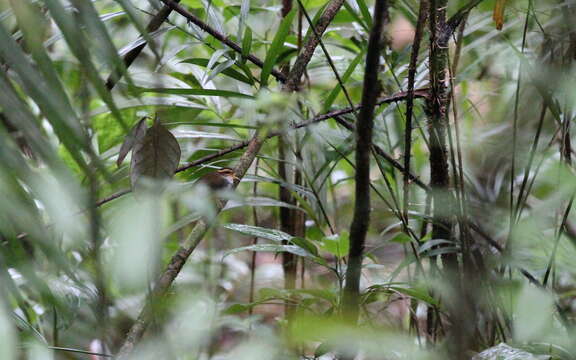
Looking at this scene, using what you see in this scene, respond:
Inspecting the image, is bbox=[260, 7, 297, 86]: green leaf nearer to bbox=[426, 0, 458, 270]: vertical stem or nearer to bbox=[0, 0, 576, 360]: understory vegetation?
bbox=[0, 0, 576, 360]: understory vegetation

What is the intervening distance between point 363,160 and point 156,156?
164 mm

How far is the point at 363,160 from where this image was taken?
43 centimetres

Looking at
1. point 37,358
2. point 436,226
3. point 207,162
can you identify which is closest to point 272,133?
point 207,162

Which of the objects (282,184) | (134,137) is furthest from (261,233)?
(134,137)

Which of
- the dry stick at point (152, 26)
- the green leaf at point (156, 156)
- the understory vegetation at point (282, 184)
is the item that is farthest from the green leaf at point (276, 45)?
the green leaf at point (156, 156)

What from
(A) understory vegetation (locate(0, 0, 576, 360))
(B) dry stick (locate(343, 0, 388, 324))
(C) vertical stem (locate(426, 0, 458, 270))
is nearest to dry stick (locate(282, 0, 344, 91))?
(A) understory vegetation (locate(0, 0, 576, 360))

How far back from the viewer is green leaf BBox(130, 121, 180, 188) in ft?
1.54

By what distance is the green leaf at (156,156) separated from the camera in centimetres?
47

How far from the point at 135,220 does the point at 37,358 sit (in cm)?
22

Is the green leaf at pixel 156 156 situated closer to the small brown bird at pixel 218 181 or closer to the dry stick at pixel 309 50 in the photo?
the small brown bird at pixel 218 181

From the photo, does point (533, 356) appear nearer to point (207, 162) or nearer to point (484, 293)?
point (484, 293)

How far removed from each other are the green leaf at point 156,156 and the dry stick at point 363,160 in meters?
0.15

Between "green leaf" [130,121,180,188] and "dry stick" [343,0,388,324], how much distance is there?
15 centimetres

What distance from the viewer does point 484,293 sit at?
691 mm
